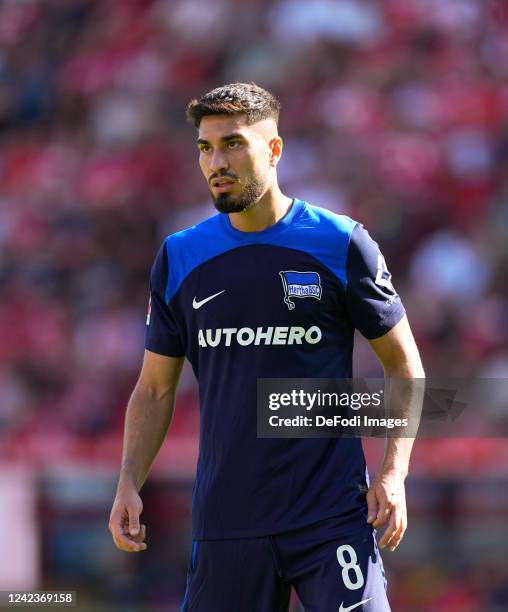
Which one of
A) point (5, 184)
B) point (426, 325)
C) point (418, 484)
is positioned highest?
point (5, 184)

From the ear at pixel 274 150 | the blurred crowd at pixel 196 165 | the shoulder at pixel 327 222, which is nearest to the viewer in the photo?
the shoulder at pixel 327 222

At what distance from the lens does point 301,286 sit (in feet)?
12.1

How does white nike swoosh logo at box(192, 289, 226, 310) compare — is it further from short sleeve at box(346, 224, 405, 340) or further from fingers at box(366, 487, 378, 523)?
fingers at box(366, 487, 378, 523)

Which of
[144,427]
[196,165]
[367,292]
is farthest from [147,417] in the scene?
[196,165]

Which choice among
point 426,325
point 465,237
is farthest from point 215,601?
point 465,237

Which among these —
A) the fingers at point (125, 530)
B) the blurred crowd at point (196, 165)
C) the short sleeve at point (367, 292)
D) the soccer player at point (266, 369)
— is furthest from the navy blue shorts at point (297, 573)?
A: the blurred crowd at point (196, 165)

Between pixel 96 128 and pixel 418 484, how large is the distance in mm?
6242

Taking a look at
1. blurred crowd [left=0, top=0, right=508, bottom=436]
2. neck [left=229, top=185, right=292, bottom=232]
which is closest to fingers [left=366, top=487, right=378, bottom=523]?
neck [left=229, top=185, right=292, bottom=232]

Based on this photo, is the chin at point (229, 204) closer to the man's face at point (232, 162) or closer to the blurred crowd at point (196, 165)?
the man's face at point (232, 162)

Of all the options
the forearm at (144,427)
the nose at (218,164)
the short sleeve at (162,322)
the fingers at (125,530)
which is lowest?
the fingers at (125,530)

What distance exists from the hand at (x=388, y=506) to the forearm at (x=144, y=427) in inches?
28.4

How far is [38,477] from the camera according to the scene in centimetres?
735

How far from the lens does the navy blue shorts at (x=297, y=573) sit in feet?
11.5

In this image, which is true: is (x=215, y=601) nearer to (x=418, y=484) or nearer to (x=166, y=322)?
(x=166, y=322)
